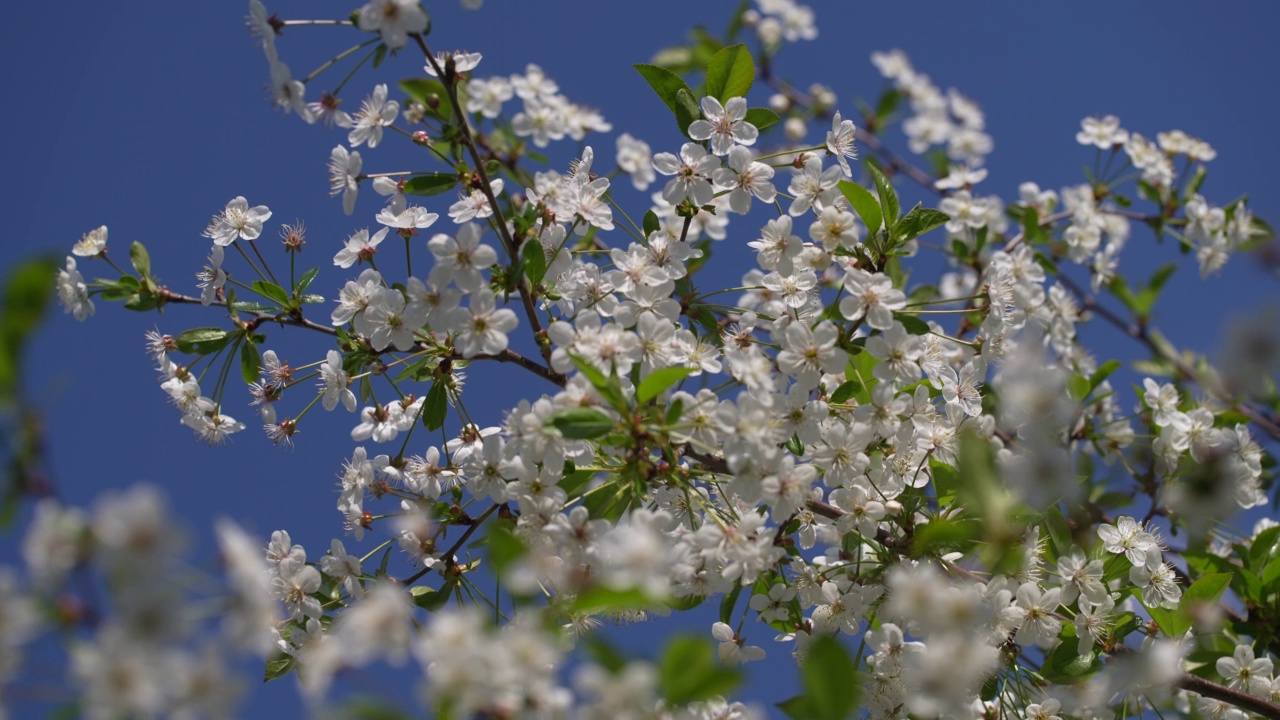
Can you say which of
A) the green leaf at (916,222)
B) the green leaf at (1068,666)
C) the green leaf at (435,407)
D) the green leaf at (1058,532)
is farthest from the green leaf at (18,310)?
the green leaf at (1068,666)

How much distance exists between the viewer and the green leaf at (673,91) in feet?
8.89

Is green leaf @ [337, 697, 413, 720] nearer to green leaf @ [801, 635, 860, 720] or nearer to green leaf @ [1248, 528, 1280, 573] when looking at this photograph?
green leaf @ [801, 635, 860, 720]

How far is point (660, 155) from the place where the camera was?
2631mm

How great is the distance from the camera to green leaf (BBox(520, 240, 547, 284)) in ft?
8.18

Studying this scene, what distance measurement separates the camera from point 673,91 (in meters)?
2.75

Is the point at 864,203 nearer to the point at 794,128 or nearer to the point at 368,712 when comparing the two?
the point at 368,712

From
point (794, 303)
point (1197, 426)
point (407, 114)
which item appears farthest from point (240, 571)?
point (1197, 426)

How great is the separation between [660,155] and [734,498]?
3.54 ft

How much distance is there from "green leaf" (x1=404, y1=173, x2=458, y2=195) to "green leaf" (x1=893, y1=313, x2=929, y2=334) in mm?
1418

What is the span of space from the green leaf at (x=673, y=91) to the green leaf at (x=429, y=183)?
69 centimetres

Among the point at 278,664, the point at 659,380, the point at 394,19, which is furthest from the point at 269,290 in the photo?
the point at 659,380

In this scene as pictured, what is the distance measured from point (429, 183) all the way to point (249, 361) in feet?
2.81

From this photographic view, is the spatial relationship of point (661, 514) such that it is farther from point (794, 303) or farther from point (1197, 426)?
point (1197, 426)

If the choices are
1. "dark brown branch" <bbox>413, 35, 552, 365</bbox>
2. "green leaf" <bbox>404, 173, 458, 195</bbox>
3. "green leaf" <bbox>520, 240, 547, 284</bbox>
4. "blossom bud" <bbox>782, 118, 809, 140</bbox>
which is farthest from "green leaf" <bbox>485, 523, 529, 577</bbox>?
"blossom bud" <bbox>782, 118, 809, 140</bbox>
